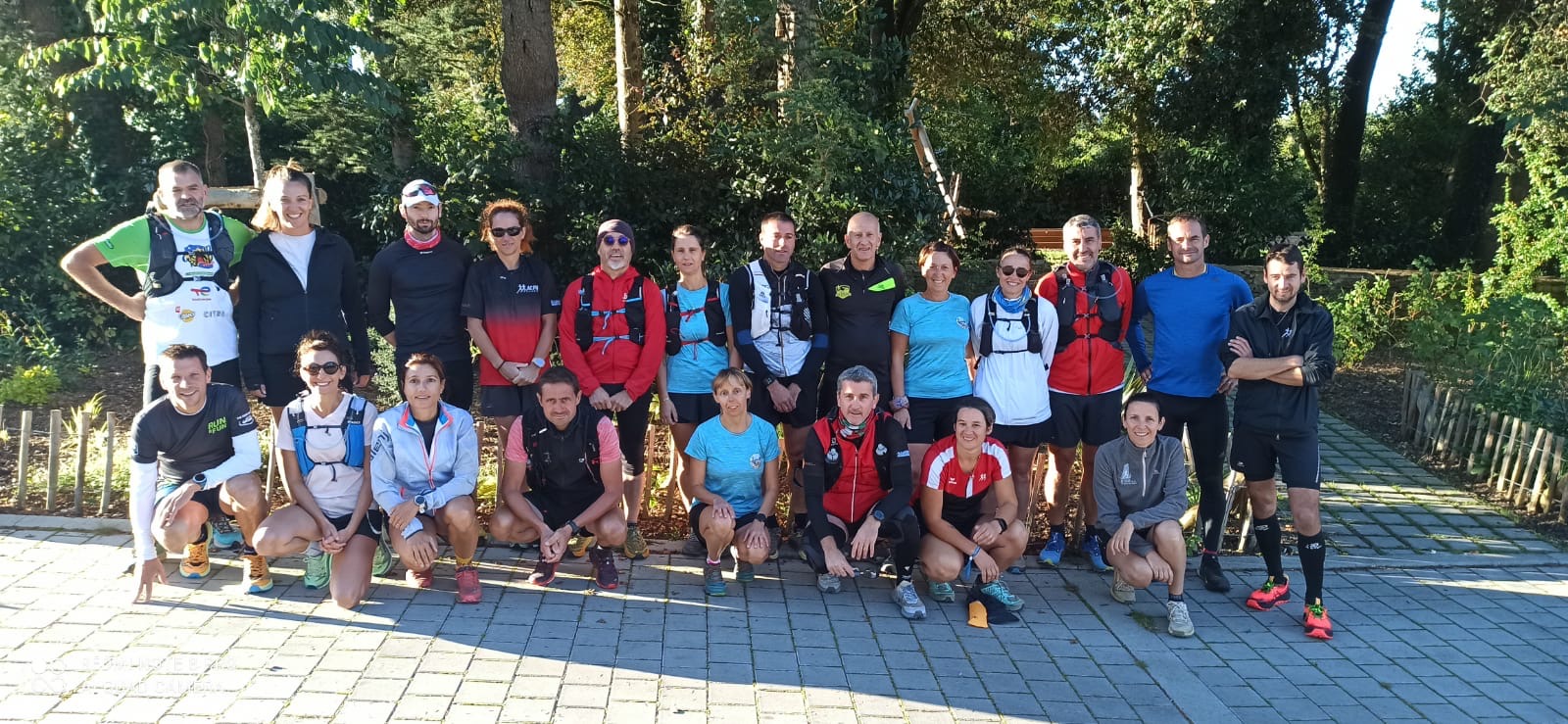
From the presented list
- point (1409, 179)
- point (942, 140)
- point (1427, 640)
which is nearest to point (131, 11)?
point (1427, 640)

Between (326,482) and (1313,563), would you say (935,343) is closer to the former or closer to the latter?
(1313,563)

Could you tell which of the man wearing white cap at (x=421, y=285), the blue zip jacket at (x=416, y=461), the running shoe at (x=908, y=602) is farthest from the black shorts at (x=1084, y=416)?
the man wearing white cap at (x=421, y=285)

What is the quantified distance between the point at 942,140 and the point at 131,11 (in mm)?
15253

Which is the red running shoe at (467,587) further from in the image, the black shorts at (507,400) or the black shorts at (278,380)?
the black shorts at (278,380)

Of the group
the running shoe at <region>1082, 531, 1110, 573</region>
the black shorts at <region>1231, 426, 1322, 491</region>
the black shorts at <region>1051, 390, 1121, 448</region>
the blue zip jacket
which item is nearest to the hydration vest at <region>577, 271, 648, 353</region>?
the blue zip jacket

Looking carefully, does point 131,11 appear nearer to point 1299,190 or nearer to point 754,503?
point 754,503

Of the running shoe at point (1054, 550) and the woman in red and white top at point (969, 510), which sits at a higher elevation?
the woman in red and white top at point (969, 510)

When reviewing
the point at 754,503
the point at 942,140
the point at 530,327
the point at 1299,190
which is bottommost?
the point at 754,503

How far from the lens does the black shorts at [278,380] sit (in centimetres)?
532

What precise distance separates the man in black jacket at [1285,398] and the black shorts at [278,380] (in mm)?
4545

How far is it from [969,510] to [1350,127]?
16.0 m

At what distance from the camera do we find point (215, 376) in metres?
5.25

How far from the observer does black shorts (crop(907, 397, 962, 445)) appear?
5.55 m

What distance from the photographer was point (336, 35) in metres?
7.11
